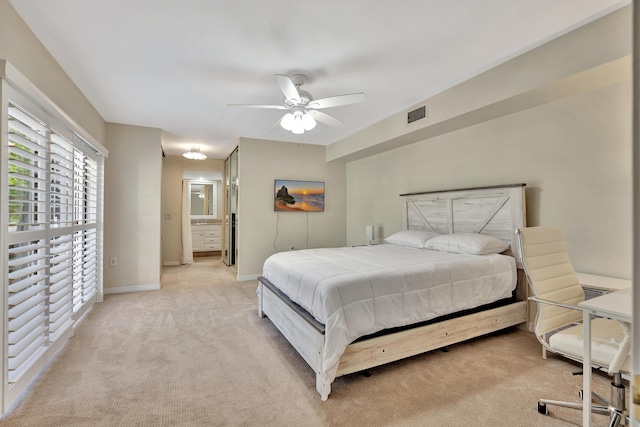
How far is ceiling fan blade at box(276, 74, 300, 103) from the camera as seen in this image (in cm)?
240

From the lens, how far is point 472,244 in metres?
2.99

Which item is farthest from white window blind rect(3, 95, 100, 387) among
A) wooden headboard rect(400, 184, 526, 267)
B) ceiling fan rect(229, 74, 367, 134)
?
wooden headboard rect(400, 184, 526, 267)

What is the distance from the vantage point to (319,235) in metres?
5.86

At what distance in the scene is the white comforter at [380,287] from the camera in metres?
2.01

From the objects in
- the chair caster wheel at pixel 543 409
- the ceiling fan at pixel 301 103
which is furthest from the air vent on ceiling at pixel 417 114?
the chair caster wheel at pixel 543 409

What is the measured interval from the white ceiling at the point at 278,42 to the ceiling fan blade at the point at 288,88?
Result: 25 cm

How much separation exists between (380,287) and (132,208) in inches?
155

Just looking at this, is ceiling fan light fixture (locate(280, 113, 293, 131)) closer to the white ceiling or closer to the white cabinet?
the white ceiling

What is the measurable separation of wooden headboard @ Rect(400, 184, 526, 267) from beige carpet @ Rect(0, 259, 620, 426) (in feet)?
3.47

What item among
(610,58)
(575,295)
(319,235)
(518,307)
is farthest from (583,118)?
(319,235)

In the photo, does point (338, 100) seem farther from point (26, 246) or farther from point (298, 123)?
point (26, 246)

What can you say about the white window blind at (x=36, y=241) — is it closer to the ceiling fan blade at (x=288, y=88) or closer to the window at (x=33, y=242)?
the window at (x=33, y=242)

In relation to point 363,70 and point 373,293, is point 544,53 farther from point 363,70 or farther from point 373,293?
point 373,293

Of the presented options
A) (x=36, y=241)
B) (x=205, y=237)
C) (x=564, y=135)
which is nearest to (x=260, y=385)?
(x=36, y=241)
